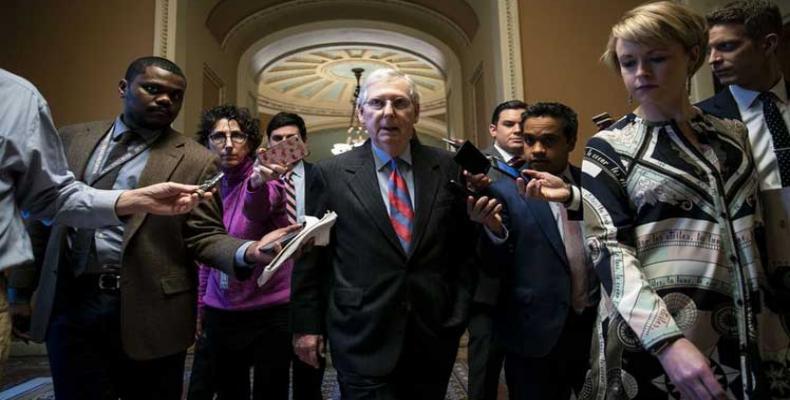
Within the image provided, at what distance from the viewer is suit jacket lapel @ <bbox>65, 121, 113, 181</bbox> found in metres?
1.68

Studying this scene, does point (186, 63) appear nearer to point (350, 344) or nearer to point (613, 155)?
point (350, 344)

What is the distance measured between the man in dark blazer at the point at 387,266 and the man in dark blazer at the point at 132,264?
0.80 ft

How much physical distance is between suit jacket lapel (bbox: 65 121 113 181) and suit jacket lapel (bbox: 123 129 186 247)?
178mm

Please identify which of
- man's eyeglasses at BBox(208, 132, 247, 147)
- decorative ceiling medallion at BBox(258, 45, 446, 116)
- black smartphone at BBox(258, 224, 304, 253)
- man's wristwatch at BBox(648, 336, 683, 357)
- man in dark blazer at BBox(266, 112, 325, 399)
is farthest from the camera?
decorative ceiling medallion at BBox(258, 45, 446, 116)

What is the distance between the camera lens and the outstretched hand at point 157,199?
1428 millimetres

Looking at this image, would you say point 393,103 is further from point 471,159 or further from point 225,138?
point 225,138

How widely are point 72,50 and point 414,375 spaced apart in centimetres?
440

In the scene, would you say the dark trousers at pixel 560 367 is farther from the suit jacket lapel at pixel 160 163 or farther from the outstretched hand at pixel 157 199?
the suit jacket lapel at pixel 160 163

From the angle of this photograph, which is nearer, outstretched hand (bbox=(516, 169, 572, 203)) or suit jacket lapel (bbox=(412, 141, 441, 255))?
outstretched hand (bbox=(516, 169, 572, 203))

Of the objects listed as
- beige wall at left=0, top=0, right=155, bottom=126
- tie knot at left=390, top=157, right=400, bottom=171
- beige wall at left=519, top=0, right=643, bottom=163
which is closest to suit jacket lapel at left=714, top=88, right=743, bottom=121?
tie knot at left=390, top=157, right=400, bottom=171

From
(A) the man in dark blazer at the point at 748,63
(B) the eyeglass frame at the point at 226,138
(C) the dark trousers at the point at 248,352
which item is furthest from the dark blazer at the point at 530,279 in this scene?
(B) the eyeglass frame at the point at 226,138

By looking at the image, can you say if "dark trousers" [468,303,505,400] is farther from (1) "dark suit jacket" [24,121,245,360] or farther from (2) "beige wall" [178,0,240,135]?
(2) "beige wall" [178,0,240,135]

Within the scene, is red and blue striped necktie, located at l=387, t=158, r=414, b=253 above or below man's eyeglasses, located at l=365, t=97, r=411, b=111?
below

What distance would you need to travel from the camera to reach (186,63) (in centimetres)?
484
